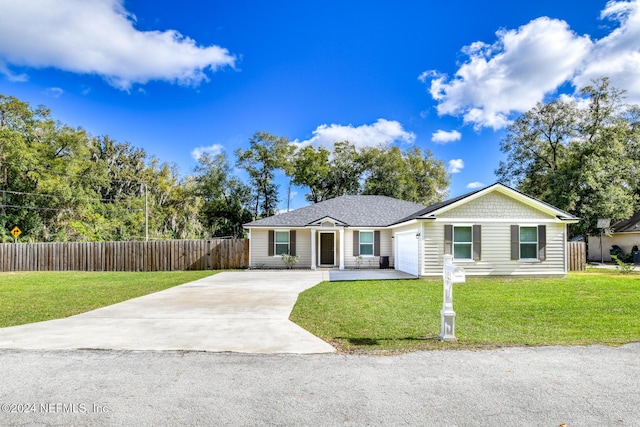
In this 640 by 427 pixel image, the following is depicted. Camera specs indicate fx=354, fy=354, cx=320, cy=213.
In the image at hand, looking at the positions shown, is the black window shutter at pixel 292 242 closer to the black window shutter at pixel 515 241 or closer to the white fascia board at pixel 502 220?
the white fascia board at pixel 502 220

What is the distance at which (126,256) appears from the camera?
19594mm

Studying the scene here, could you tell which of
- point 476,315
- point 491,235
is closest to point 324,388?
point 476,315

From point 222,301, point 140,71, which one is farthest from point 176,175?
point 222,301

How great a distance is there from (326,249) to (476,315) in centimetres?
1452

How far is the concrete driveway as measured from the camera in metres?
5.09

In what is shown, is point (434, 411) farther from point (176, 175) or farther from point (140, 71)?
point (176, 175)

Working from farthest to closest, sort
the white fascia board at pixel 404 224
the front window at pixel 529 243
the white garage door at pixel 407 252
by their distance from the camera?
the white garage door at pixel 407 252, the white fascia board at pixel 404 224, the front window at pixel 529 243

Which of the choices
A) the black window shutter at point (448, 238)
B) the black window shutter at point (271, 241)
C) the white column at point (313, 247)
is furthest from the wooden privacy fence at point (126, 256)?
the black window shutter at point (448, 238)

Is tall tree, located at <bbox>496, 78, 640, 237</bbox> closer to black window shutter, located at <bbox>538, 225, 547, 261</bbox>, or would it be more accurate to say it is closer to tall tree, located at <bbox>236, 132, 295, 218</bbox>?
black window shutter, located at <bbox>538, 225, 547, 261</bbox>

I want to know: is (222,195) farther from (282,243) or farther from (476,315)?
(476,315)

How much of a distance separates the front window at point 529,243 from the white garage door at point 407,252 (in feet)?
14.1

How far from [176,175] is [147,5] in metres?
28.7

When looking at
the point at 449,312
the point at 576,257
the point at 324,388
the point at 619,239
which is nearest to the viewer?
the point at 324,388

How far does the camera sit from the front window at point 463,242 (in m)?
14.3
